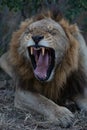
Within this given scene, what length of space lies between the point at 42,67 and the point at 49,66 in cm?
6

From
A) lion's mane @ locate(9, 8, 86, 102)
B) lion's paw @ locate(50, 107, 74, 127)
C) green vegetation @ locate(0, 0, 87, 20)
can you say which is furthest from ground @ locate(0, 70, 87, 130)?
green vegetation @ locate(0, 0, 87, 20)

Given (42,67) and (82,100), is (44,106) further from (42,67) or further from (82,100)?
(82,100)

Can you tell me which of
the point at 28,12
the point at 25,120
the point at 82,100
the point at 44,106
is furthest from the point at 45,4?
the point at 25,120

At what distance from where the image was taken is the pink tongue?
406 centimetres

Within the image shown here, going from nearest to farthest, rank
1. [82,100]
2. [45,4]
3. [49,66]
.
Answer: [49,66]
[82,100]
[45,4]

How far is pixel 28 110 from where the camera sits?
421 cm

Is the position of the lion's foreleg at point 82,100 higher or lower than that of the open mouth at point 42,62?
lower

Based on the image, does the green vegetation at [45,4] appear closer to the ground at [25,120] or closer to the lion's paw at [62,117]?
the ground at [25,120]

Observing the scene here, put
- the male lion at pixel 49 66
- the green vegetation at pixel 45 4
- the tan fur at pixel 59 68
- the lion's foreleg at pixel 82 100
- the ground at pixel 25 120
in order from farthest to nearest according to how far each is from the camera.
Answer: the green vegetation at pixel 45 4
the lion's foreleg at pixel 82 100
the tan fur at pixel 59 68
the male lion at pixel 49 66
the ground at pixel 25 120

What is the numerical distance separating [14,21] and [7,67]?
2179 mm

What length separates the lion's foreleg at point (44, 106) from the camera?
153 inches

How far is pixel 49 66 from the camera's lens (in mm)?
4109

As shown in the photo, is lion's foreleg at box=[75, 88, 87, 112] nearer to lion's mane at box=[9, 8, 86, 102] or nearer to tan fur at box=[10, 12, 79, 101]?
lion's mane at box=[9, 8, 86, 102]

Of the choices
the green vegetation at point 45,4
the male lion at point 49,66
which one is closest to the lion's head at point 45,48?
the male lion at point 49,66
